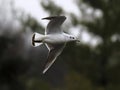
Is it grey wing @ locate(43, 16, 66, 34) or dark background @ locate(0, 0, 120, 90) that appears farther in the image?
dark background @ locate(0, 0, 120, 90)

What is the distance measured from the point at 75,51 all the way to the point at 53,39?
47.1 ft

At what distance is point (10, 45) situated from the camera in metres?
16.5

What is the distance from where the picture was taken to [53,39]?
308cm

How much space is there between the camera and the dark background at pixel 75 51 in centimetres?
1576

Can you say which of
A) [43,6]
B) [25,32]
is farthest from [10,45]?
[43,6]

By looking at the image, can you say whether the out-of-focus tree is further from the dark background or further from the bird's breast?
the bird's breast

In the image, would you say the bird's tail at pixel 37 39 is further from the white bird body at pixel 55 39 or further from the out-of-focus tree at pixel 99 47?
the out-of-focus tree at pixel 99 47

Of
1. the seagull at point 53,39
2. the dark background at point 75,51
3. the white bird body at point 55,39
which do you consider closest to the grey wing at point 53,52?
the seagull at point 53,39

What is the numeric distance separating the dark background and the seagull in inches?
460

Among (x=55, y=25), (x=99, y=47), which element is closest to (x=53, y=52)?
(x=55, y=25)

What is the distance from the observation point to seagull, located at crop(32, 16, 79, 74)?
10.1 feet

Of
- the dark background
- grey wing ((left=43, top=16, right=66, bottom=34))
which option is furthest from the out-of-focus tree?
grey wing ((left=43, top=16, right=66, bottom=34))

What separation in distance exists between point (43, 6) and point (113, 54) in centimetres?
270

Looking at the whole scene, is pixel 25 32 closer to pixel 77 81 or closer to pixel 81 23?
pixel 81 23
